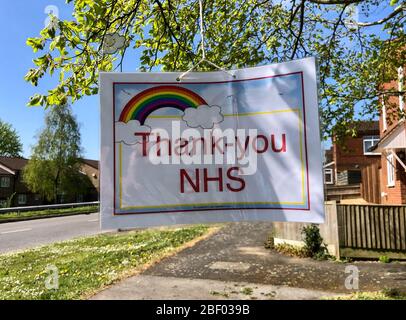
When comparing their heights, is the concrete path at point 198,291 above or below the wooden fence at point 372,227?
below

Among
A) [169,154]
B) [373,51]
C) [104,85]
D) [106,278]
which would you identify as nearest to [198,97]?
[169,154]

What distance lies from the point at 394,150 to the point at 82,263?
1221 cm

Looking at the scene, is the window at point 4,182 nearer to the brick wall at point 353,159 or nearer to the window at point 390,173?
the brick wall at point 353,159

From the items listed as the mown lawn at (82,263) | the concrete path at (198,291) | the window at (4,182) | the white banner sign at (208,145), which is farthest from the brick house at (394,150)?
the window at (4,182)

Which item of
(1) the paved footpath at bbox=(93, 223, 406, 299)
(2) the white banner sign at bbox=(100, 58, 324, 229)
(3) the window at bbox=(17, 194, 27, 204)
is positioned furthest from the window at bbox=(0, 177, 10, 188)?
(2) the white banner sign at bbox=(100, 58, 324, 229)

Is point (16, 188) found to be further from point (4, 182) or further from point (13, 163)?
point (13, 163)

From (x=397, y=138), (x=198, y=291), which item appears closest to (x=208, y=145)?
(x=198, y=291)

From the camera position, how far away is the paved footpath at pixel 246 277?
7199mm

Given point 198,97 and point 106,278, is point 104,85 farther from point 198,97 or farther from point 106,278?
point 106,278

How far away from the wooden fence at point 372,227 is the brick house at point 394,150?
232 cm

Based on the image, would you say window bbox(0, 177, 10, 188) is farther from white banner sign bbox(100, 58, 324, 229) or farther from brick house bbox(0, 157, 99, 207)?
white banner sign bbox(100, 58, 324, 229)

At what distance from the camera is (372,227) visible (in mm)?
10133

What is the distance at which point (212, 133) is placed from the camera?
6.30ft
